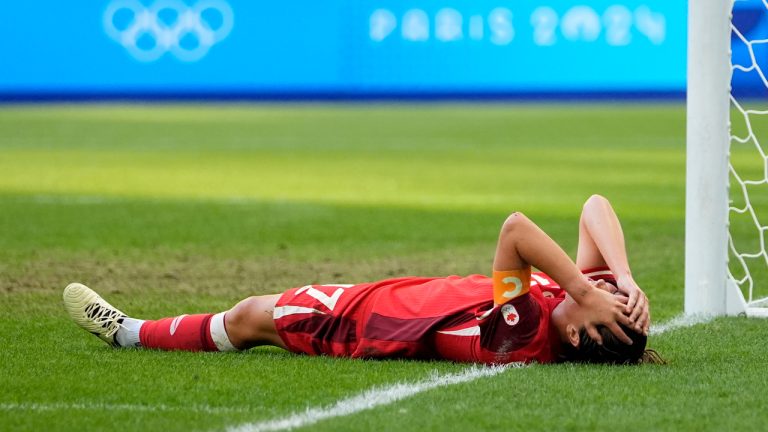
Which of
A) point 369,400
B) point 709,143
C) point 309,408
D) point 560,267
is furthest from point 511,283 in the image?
point 709,143

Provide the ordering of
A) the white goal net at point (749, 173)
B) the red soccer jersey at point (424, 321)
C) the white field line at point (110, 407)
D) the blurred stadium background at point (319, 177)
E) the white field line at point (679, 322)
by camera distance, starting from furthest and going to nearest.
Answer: the white goal net at point (749, 173), the white field line at point (679, 322), the red soccer jersey at point (424, 321), the blurred stadium background at point (319, 177), the white field line at point (110, 407)

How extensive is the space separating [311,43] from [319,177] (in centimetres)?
1168

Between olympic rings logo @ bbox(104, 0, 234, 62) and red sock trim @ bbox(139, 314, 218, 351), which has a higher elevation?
red sock trim @ bbox(139, 314, 218, 351)

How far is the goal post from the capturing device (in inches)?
253

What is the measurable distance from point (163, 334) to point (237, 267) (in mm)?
3086

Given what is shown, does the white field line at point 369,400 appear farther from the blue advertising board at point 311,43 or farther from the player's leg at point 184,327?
the blue advertising board at point 311,43

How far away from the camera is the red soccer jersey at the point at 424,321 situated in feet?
16.6

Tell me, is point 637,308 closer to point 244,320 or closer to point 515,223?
point 515,223

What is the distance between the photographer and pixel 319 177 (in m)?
15.8

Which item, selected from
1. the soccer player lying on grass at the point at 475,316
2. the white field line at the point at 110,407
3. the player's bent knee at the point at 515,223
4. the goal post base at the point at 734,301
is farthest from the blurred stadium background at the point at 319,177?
the player's bent knee at the point at 515,223

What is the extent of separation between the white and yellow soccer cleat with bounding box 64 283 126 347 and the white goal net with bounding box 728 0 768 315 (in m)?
2.84

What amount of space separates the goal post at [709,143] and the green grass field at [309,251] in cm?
30

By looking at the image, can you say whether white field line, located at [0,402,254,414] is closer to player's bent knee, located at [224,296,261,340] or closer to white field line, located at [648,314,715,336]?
player's bent knee, located at [224,296,261,340]

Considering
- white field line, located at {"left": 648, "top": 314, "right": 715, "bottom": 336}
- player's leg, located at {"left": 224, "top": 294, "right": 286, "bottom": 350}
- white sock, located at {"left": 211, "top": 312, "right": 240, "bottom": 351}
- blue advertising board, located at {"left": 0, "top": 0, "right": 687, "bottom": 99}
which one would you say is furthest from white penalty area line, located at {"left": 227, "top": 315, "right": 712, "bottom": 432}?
blue advertising board, located at {"left": 0, "top": 0, "right": 687, "bottom": 99}
